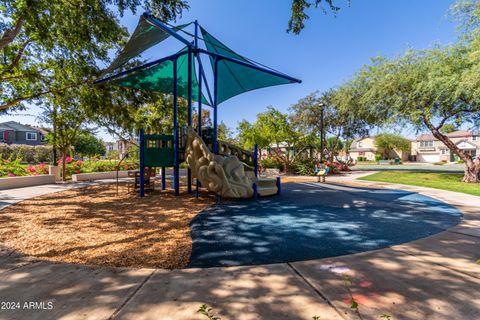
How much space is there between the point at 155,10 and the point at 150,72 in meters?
3.02

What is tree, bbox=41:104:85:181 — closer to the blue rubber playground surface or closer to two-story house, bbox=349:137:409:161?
the blue rubber playground surface

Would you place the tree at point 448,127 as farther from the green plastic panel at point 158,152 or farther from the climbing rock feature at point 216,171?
the green plastic panel at point 158,152

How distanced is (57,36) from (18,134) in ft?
151

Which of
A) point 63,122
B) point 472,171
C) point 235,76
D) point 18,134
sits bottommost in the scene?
point 472,171

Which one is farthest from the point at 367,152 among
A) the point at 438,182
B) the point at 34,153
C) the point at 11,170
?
the point at 34,153

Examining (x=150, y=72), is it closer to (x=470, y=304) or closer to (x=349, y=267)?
(x=349, y=267)

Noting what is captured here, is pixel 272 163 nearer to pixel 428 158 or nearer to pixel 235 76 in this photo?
pixel 235 76

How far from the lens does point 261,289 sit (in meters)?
2.48

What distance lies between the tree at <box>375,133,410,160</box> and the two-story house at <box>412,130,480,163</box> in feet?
14.3

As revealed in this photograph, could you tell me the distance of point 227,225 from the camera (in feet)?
16.9

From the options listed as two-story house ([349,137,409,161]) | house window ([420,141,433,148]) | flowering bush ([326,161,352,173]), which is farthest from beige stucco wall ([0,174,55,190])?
house window ([420,141,433,148])

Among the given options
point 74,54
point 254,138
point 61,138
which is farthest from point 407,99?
point 61,138

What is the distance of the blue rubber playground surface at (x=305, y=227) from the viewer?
3547 mm

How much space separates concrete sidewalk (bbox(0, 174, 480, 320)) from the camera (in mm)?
2090
